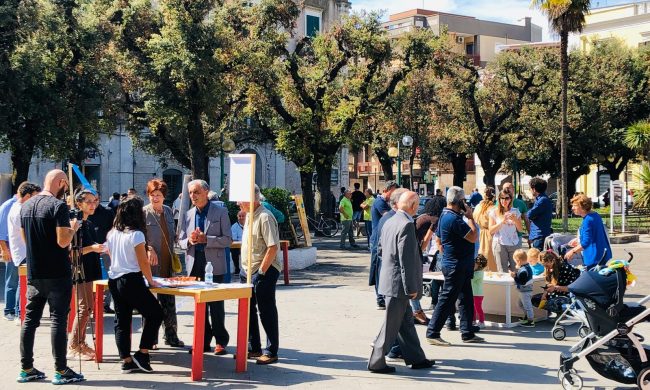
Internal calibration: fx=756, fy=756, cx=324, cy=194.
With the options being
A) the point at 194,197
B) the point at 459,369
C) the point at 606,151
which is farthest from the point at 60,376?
the point at 606,151

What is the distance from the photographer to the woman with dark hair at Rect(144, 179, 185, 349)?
823 cm

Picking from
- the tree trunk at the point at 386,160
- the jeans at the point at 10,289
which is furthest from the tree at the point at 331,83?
the jeans at the point at 10,289

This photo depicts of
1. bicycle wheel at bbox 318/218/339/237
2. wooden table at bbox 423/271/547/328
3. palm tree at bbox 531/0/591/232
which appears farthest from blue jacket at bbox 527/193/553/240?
bicycle wheel at bbox 318/218/339/237

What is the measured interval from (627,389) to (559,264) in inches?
141

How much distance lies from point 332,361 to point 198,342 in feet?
5.33

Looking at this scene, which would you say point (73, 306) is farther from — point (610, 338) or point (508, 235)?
point (508, 235)

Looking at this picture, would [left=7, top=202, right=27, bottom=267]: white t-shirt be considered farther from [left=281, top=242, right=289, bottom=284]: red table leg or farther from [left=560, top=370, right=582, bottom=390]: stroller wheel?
[left=560, top=370, right=582, bottom=390]: stroller wheel

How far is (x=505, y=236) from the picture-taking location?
1135 cm

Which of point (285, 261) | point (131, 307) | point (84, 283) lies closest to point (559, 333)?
point (131, 307)

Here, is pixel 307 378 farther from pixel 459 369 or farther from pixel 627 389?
pixel 627 389

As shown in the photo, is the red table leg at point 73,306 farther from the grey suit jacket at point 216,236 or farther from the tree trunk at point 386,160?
the tree trunk at point 386,160

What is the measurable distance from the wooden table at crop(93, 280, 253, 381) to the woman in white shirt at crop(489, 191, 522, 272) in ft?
16.5

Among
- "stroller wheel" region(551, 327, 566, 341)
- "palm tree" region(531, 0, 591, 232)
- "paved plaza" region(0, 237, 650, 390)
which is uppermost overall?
"palm tree" region(531, 0, 591, 232)

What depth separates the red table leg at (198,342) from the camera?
22.9 ft
